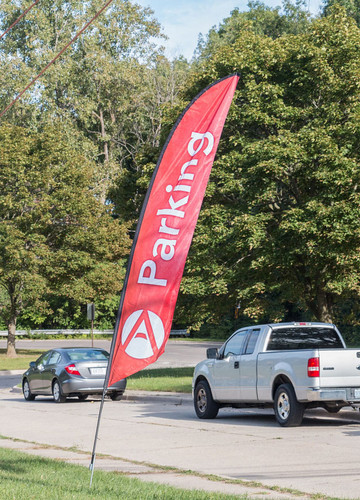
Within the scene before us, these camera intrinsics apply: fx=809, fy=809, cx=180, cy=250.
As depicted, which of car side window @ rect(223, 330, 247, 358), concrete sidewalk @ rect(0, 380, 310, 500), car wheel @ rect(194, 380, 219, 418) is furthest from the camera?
car wheel @ rect(194, 380, 219, 418)

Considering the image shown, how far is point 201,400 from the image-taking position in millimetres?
16641

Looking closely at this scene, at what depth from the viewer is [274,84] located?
2702 centimetres

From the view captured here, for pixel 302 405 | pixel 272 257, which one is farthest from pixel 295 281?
pixel 302 405

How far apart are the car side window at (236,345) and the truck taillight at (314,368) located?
7.71 feet

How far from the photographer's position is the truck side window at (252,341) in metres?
15.5

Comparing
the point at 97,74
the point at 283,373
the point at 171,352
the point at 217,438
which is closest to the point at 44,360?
the point at 283,373

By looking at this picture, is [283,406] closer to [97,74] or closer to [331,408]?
[331,408]

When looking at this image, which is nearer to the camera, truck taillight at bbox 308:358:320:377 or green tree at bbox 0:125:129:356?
truck taillight at bbox 308:358:320:377

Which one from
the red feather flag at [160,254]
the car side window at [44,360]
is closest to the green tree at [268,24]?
the car side window at [44,360]

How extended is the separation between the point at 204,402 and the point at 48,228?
30958 mm

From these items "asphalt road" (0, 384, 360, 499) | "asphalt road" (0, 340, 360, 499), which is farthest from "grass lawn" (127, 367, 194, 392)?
"asphalt road" (0, 384, 360, 499)

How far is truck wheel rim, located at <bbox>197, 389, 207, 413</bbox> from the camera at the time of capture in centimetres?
1647

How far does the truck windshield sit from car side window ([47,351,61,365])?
849cm

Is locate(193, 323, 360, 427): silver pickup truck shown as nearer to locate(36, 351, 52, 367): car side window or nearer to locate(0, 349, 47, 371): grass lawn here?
locate(36, 351, 52, 367): car side window
